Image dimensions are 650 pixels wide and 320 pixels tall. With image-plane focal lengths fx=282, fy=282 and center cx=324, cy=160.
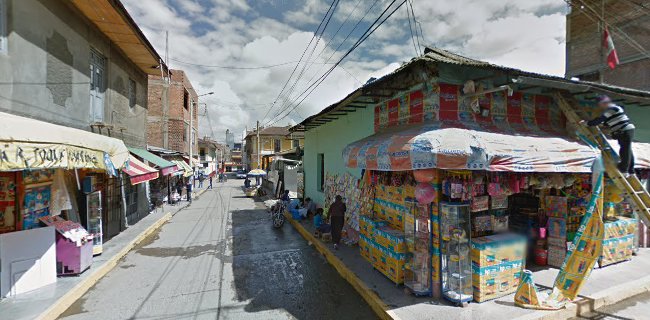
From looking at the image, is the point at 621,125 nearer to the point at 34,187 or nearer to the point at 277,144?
the point at 34,187

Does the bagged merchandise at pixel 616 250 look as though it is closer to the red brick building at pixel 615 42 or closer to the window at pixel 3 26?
the red brick building at pixel 615 42

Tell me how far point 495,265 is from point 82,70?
11662mm

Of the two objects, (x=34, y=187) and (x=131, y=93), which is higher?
(x=131, y=93)

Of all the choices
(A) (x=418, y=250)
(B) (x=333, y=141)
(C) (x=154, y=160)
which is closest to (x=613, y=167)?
(A) (x=418, y=250)

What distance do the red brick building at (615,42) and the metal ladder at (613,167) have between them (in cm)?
1071

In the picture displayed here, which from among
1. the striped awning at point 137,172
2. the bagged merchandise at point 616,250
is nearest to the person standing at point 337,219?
the bagged merchandise at point 616,250

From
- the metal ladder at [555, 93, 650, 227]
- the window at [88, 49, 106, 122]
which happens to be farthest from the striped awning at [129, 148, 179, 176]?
the metal ladder at [555, 93, 650, 227]

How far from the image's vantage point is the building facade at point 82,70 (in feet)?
19.0

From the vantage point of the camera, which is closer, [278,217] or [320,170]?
[278,217]

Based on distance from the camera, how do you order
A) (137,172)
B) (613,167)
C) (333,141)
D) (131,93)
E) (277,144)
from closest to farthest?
(613,167) → (137,172) → (333,141) → (131,93) → (277,144)

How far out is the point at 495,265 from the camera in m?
5.23

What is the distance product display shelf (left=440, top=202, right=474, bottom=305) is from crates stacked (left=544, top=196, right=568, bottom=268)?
3024mm

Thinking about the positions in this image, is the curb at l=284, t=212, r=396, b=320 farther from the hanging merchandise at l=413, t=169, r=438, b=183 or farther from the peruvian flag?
the peruvian flag

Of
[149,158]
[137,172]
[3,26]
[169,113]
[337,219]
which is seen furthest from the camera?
[169,113]
